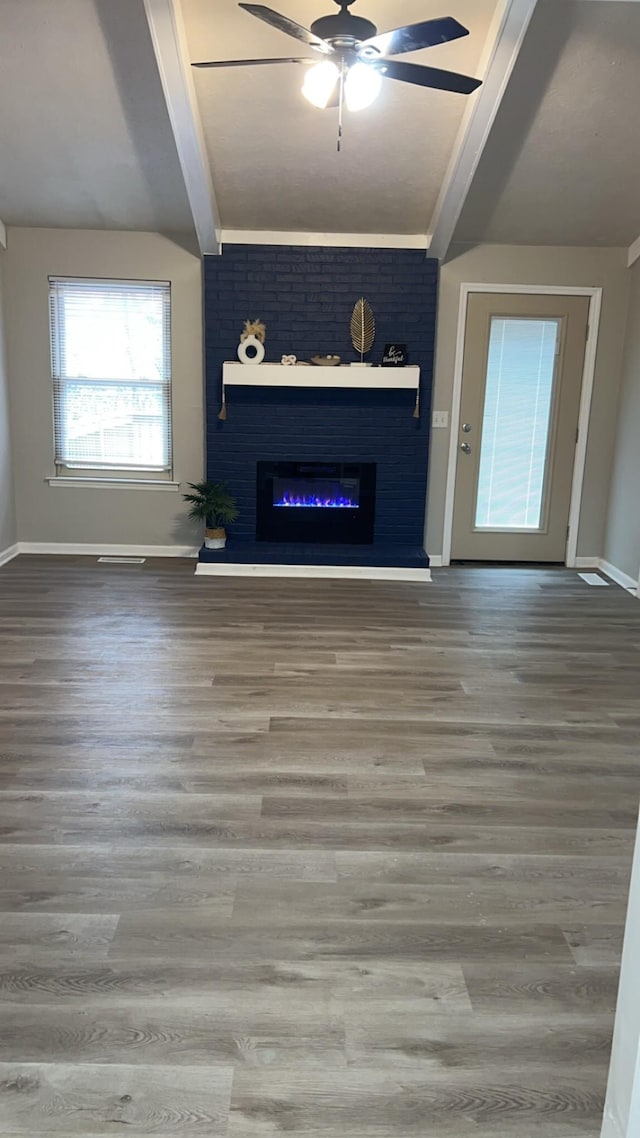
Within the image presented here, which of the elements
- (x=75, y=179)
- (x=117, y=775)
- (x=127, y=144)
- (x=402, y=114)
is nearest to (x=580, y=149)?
(x=402, y=114)

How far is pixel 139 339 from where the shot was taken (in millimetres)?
5637

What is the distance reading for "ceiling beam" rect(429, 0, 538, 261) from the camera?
3.58 m

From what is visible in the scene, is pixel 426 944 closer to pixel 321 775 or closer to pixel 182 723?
pixel 321 775

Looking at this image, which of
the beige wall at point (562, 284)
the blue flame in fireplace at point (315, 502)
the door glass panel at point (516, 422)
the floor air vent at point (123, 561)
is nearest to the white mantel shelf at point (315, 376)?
the beige wall at point (562, 284)

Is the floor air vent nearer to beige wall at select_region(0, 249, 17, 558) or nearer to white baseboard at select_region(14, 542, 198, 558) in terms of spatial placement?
white baseboard at select_region(14, 542, 198, 558)

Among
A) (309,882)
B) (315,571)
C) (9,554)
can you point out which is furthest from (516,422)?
(309,882)

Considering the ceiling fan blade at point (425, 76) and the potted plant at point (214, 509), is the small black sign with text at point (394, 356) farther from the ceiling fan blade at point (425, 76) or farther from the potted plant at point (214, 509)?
the ceiling fan blade at point (425, 76)

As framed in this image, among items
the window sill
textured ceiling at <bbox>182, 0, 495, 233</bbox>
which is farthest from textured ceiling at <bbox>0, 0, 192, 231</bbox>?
the window sill

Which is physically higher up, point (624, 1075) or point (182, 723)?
point (624, 1075)

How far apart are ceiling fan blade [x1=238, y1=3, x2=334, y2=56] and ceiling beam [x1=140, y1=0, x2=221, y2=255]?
909mm

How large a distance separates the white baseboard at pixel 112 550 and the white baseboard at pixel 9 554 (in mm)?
64

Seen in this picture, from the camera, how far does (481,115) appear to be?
4117 mm

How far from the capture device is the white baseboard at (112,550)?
5898 millimetres

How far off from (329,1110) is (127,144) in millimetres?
4676
